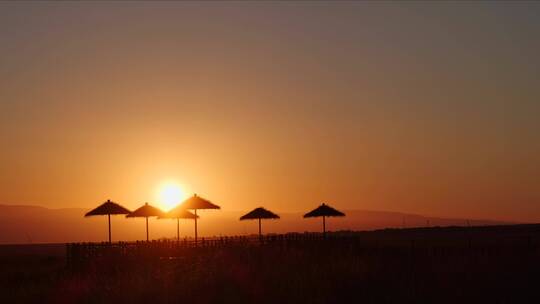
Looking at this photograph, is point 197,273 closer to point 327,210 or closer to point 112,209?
point 112,209

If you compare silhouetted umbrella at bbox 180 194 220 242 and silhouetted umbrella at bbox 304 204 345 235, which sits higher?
silhouetted umbrella at bbox 180 194 220 242

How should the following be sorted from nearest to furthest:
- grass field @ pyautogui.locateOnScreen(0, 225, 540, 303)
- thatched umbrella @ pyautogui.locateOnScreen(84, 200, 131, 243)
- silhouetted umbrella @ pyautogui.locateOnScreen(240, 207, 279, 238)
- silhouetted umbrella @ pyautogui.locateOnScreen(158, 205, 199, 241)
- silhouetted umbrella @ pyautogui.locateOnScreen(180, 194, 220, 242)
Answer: grass field @ pyautogui.locateOnScreen(0, 225, 540, 303)
thatched umbrella @ pyautogui.locateOnScreen(84, 200, 131, 243)
silhouetted umbrella @ pyautogui.locateOnScreen(180, 194, 220, 242)
silhouetted umbrella @ pyautogui.locateOnScreen(158, 205, 199, 241)
silhouetted umbrella @ pyautogui.locateOnScreen(240, 207, 279, 238)

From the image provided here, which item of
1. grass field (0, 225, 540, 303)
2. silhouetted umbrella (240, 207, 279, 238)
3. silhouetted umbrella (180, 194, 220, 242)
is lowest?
grass field (0, 225, 540, 303)

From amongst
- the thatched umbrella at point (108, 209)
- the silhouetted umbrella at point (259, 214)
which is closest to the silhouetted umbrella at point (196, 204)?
the silhouetted umbrella at point (259, 214)

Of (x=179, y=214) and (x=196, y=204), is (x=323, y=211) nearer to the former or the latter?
(x=196, y=204)

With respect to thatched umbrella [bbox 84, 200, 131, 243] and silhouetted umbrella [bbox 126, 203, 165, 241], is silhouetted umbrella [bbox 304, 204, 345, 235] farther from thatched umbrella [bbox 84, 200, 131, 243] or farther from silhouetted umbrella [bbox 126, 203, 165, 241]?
thatched umbrella [bbox 84, 200, 131, 243]

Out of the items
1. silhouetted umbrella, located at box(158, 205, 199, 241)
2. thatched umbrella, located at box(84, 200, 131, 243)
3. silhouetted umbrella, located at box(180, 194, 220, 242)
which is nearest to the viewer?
thatched umbrella, located at box(84, 200, 131, 243)

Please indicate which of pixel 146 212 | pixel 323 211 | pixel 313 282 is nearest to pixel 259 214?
pixel 323 211

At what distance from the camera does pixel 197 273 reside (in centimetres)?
1762

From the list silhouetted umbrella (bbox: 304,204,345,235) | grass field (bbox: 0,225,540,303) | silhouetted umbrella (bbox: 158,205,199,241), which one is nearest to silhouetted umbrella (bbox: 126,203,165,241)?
silhouetted umbrella (bbox: 158,205,199,241)

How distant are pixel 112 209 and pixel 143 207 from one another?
2635mm

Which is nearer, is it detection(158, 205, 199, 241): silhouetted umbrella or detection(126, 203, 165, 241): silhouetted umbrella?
detection(126, 203, 165, 241): silhouetted umbrella

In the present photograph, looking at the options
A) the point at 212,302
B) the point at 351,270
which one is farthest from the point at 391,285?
the point at 212,302

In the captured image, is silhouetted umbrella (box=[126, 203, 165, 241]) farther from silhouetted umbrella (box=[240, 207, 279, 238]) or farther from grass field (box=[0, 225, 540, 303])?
grass field (box=[0, 225, 540, 303])
